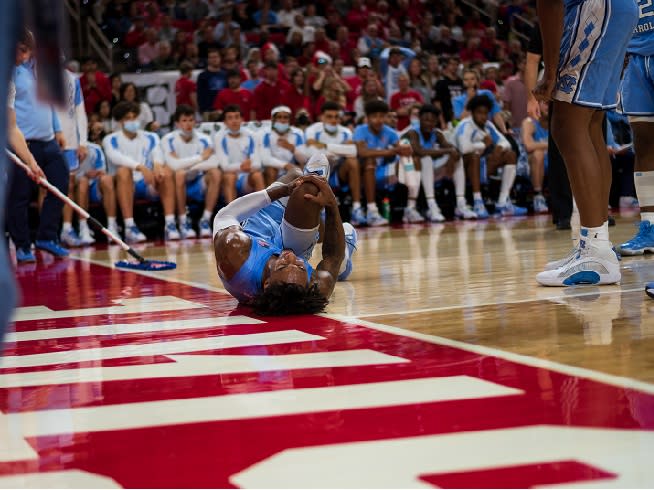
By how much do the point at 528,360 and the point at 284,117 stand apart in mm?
9142

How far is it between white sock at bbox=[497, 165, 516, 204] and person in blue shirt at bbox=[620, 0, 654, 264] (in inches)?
252

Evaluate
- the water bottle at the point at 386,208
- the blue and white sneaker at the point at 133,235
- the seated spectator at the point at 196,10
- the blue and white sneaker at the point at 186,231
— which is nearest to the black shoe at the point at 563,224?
the water bottle at the point at 386,208

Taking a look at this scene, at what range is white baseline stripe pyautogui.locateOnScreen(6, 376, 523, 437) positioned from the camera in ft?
8.54

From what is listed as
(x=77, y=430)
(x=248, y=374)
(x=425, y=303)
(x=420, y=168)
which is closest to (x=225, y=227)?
(x=425, y=303)

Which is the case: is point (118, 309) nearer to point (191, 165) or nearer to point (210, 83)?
point (191, 165)

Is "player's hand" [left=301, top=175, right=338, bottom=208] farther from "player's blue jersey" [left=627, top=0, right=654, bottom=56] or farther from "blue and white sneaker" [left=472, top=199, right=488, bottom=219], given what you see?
"blue and white sneaker" [left=472, top=199, right=488, bottom=219]

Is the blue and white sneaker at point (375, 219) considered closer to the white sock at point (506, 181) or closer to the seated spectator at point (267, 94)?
the white sock at point (506, 181)

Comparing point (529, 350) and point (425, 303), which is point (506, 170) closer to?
point (425, 303)

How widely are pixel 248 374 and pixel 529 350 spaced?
887 millimetres

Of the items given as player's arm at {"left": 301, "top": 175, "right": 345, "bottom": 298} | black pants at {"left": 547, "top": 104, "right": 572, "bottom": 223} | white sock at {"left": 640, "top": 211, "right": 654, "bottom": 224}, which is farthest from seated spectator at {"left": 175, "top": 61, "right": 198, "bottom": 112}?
player's arm at {"left": 301, "top": 175, "right": 345, "bottom": 298}

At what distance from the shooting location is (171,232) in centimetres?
1105

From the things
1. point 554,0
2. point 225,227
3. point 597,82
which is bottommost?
point 225,227

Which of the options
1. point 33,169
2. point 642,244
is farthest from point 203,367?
point 33,169

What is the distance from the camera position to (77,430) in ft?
8.38
